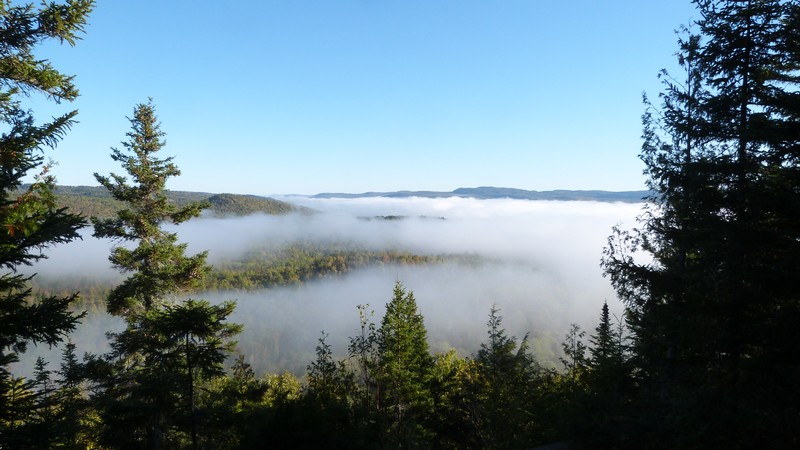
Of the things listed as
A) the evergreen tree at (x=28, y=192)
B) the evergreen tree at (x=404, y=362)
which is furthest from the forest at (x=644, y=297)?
the evergreen tree at (x=404, y=362)

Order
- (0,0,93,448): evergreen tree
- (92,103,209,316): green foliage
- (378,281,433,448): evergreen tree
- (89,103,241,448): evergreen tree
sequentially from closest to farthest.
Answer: (0,0,93,448): evergreen tree < (89,103,241,448): evergreen tree < (92,103,209,316): green foliage < (378,281,433,448): evergreen tree

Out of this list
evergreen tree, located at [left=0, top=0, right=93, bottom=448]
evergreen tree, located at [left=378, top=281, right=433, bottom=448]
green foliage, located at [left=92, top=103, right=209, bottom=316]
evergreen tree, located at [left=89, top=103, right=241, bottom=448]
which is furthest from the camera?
evergreen tree, located at [left=378, top=281, right=433, bottom=448]

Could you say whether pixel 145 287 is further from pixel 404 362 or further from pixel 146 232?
pixel 404 362

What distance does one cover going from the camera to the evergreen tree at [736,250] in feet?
22.3

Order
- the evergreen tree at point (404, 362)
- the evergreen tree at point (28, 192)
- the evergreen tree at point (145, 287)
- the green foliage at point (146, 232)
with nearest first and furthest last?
1. the evergreen tree at point (28, 192)
2. the evergreen tree at point (145, 287)
3. the green foliage at point (146, 232)
4. the evergreen tree at point (404, 362)

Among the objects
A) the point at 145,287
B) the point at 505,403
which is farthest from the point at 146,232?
the point at 505,403

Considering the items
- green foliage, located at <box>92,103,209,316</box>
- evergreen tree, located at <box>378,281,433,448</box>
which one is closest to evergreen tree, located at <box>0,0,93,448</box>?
green foliage, located at <box>92,103,209,316</box>

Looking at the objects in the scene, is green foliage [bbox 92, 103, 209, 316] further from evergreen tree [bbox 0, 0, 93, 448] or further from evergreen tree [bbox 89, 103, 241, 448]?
evergreen tree [bbox 0, 0, 93, 448]

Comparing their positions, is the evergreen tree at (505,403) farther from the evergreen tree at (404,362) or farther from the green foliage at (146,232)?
the green foliage at (146,232)

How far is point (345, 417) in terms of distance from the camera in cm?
974

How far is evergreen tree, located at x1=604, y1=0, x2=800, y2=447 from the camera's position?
22.3 ft

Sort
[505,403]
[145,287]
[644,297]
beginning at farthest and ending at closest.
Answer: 1. [505,403]
2. [145,287]
3. [644,297]

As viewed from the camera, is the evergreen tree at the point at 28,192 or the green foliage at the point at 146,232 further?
the green foliage at the point at 146,232

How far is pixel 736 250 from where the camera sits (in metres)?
7.29
